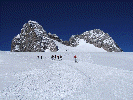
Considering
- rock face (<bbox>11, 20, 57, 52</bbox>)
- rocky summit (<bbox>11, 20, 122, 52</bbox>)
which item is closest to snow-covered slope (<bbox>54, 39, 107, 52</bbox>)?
rocky summit (<bbox>11, 20, 122, 52</bbox>)

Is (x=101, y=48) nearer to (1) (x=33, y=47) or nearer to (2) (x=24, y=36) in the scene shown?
(1) (x=33, y=47)

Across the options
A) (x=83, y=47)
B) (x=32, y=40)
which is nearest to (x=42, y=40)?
(x=32, y=40)

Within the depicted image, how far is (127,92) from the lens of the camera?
27.0 feet

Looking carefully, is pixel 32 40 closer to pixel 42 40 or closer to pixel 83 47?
pixel 42 40

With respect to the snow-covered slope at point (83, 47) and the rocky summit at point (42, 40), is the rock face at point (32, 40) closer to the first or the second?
the rocky summit at point (42, 40)

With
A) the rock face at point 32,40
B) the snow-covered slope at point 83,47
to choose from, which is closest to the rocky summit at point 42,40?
the rock face at point 32,40

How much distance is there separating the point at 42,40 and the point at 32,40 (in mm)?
11084

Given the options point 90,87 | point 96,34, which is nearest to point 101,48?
point 96,34

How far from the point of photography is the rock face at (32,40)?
103 metres

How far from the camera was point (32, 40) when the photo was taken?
4348 inches

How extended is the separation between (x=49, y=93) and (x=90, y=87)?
3494 mm

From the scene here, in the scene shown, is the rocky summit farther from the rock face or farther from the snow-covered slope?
the snow-covered slope

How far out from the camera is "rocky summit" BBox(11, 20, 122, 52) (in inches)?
4125

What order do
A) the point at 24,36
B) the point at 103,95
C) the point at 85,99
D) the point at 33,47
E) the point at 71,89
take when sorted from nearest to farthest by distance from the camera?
Answer: the point at 85,99
the point at 103,95
the point at 71,89
the point at 33,47
the point at 24,36
